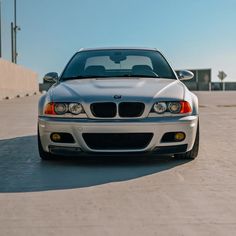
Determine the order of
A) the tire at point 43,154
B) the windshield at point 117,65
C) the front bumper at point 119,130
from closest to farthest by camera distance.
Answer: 1. the front bumper at point 119,130
2. the tire at point 43,154
3. the windshield at point 117,65

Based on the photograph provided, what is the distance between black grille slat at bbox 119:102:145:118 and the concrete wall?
2270 cm

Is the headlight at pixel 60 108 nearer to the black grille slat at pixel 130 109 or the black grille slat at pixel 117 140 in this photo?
the black grille slat at pixel 117 140

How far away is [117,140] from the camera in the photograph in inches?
224

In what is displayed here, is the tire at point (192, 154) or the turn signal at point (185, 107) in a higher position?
the turn signal at point (185, 107)

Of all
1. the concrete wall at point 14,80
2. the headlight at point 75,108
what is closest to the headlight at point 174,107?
the headlight at point 75,108

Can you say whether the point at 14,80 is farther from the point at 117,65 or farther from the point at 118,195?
the point at 118,195

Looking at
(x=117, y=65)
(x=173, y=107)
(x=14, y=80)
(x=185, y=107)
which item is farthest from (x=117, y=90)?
(x=14, y=80)

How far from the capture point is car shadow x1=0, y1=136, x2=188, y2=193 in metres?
4.93

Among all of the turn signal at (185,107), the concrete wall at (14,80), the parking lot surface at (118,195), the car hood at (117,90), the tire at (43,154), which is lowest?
the concrete wall at (14,80)

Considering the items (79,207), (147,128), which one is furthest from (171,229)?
(147,128)

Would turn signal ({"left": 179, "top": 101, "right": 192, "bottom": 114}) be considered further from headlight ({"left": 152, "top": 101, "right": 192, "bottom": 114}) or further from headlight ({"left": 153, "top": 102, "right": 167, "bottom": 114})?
headlight ({"left": 153, "top": 102, "right": 167, "bottom": 114})

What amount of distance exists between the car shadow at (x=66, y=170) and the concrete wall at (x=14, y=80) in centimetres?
2193

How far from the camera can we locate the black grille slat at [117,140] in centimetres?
566

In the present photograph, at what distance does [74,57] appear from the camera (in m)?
7.52
